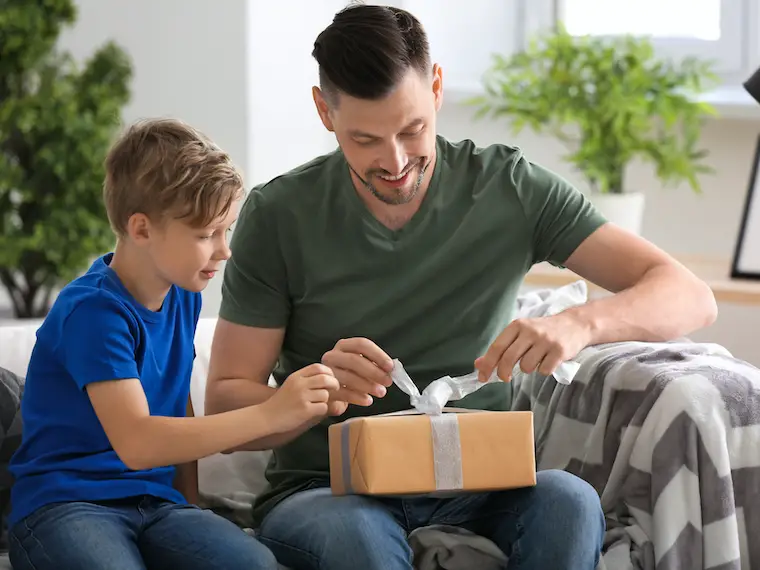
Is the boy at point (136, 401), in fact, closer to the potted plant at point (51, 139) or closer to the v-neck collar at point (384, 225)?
the v-neck collar at point (384, 225)

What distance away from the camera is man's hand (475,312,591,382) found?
1608 mm

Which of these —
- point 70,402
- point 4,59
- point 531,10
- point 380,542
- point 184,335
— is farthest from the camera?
point 531,10

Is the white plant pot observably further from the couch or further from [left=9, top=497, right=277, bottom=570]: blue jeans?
[left=9, top=497, right=277, bottom=570]: blue jeans

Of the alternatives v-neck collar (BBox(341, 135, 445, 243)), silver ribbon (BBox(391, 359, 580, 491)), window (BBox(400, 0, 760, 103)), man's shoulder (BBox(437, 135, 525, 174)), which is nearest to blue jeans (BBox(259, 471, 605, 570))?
silver ribbon (BBox(391, 359, 580, 491))

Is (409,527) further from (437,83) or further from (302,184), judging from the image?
(437,83)

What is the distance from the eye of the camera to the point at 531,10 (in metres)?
3.67

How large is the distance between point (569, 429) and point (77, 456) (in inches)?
29.2

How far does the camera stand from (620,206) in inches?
119

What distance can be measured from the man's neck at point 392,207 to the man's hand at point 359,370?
0.27m

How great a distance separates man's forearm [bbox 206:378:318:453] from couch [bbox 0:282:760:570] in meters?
0.42

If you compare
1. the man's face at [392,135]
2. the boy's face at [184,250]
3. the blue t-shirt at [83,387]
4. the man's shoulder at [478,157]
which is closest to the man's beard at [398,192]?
the man's face at [392,135]

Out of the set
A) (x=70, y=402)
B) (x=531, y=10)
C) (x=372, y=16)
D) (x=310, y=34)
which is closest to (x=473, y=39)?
(x=531, y=10)

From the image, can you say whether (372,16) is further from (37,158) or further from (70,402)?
(37,158)

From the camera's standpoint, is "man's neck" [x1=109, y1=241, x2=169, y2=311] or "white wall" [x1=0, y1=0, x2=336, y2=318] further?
"white wall" [x1=0, y1=0, x2=336, y2=318]
